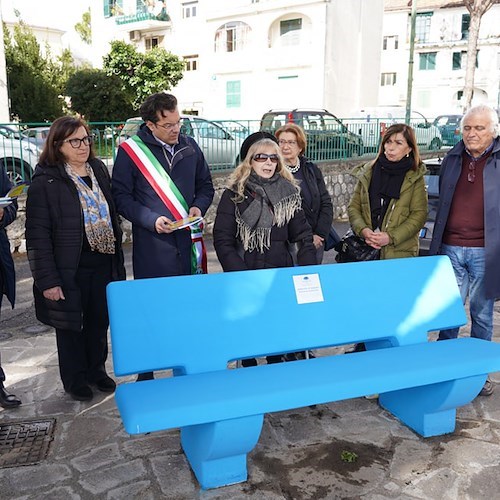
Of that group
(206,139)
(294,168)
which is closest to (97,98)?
(206,139)

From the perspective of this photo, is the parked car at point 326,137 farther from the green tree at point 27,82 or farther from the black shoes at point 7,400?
the green tree at point 27,82

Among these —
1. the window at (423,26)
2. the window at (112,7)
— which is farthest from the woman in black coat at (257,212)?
the window at (423,26)

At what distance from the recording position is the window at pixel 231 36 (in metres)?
31.6

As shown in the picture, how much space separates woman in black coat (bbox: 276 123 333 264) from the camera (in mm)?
4090

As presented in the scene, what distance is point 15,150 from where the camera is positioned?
7.20 meters

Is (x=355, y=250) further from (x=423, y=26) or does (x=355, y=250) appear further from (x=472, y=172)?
(x=423, y=26)

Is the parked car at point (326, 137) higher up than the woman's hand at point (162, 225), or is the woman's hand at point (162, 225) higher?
the parked car at point (326, 137)

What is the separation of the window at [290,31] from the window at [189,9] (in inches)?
263

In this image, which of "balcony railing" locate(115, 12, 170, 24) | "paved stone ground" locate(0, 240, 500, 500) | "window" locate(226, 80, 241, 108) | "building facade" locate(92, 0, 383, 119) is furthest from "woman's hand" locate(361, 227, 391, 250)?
"balcony railing" locate(115, 12, 170, 24)

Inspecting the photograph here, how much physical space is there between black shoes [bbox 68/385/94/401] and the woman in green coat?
216cm

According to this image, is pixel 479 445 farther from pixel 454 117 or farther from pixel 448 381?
pixel 454 117

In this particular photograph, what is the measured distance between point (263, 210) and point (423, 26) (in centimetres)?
4534

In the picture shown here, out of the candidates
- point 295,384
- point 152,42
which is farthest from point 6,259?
point 152,42

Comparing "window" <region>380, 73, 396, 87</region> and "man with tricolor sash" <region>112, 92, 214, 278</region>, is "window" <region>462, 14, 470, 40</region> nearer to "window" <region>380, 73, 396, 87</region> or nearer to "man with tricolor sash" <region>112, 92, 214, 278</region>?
"window" <region>380, 73, 396, 87</region>
